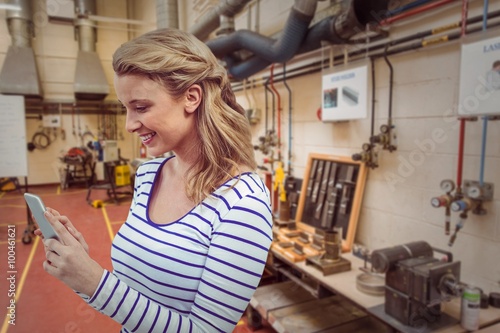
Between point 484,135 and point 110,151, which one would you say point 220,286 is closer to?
point 484,135

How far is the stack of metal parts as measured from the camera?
1.33 metres

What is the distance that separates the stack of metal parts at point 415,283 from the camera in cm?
133

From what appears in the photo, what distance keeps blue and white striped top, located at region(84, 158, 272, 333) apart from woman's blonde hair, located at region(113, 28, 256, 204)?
5 cm

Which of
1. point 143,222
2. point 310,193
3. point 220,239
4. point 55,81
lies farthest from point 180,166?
point 310,193

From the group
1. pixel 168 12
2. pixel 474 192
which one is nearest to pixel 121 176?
pixel 168 12

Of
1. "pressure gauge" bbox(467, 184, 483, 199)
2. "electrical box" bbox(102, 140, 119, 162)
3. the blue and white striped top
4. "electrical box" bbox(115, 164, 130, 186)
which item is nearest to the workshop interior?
"pressure gauge" bbox(467, 184, 483, 199)

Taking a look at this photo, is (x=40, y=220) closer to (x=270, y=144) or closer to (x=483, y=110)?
(x=483, y=110)

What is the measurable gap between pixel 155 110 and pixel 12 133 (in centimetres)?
40

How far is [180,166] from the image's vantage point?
2.74ft

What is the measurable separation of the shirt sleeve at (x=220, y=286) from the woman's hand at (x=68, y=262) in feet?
0.10

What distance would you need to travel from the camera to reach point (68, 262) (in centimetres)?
54

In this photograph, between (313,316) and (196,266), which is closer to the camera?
(196,266)

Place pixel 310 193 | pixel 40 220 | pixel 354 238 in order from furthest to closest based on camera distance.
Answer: pixel 310 193 < pixel 354 238 < pixel 40 220

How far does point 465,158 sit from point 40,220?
5.72ft
